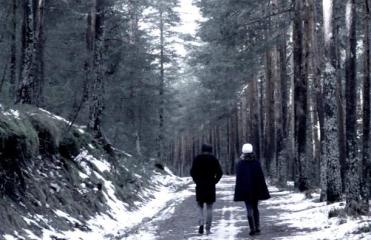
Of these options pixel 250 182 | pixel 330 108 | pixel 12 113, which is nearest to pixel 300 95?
pixel 330 108

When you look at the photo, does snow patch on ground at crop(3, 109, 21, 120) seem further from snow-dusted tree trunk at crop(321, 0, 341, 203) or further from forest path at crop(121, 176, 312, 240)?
snow-dusted tree trunk at crop(321, 0, 341, 203)

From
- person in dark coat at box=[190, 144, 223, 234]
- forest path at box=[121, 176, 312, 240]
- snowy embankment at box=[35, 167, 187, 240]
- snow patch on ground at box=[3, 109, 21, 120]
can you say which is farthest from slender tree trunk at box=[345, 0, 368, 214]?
snow patch on ground at box=[3, 109, 21, 120]

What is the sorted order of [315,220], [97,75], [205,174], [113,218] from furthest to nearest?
[97,75] → [113,218] → [315,220] → [205,174]

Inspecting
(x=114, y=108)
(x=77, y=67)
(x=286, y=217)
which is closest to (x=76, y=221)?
(x=286, y=217)

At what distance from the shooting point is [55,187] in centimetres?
1154

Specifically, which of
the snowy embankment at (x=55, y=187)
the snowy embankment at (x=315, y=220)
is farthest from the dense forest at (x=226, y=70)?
the snowy embankment at (x=55, y=187)

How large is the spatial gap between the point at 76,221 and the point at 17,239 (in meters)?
2.64

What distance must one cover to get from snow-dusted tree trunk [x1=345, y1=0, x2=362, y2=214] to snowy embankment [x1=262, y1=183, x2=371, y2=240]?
457 millimetres

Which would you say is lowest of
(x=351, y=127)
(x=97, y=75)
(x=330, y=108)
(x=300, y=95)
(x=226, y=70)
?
(x=351, y=127)

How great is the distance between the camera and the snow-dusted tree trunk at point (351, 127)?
11.5 metres

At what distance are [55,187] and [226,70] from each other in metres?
23.5

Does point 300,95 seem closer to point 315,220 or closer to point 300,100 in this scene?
point 300,100

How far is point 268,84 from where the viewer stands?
99.1ft

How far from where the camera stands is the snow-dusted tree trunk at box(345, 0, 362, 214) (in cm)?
1149
